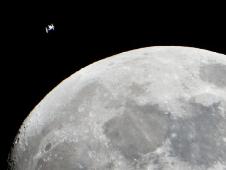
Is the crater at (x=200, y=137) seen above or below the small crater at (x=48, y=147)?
above

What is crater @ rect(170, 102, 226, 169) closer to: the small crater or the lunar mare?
the lunar mare

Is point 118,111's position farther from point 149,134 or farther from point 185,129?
point 185,129

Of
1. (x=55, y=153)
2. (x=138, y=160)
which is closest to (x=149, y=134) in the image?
(x=138, y=160)

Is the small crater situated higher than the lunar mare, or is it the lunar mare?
the lunar mare

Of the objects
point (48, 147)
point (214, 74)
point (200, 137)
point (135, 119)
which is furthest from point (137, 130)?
point (214, 74)

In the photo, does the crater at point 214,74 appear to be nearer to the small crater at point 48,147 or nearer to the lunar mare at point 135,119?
the lunar mare at point 135,119

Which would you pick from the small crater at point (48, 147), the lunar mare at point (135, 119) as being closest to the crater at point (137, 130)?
the lunar mare at point (135, 119)

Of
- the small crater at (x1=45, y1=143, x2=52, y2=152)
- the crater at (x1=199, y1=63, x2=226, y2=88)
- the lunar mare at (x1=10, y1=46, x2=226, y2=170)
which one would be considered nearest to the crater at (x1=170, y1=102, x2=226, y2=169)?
the lunar mare at (x1=10, y1=46, x2=226, y2=170)

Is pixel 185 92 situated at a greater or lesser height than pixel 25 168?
greater
